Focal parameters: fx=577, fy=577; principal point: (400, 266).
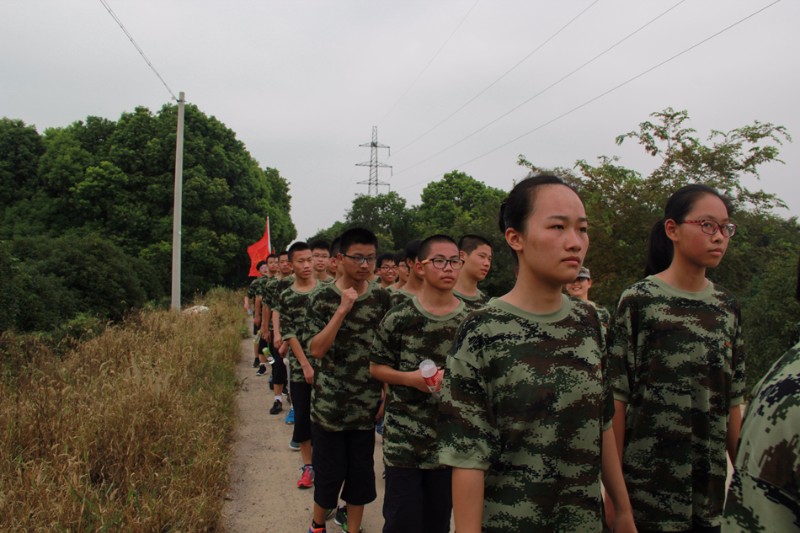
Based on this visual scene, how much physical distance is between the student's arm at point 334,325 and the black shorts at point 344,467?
61cm

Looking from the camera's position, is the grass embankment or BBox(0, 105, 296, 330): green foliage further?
BBox(0, 105, 296, 330): green foliage

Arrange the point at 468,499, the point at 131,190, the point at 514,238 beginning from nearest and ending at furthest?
the point at 468,499 < the point at 514,238 < the point at 131,190

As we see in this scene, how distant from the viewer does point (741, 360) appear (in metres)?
2.57

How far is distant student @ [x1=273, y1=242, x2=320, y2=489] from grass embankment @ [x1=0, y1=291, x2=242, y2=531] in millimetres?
740

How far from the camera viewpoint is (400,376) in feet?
10.7

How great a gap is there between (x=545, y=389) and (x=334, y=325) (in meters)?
2.27

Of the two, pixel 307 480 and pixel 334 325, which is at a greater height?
pixel 334 325

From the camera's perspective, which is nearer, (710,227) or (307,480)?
(710,227)

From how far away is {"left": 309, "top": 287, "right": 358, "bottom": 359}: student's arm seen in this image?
3.90 metres

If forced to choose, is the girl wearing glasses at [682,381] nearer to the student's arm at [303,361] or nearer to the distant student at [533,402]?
the distant student at [533,402]

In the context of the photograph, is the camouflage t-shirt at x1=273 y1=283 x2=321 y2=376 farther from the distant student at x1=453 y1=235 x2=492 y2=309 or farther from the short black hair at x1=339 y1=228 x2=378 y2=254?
the distant student at x1=453 y1=235 x2=492 y2=309

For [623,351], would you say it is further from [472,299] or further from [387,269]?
[387,269]

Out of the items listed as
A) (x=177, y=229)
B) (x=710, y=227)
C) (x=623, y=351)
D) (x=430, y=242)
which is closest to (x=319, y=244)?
(x=430, y=242)

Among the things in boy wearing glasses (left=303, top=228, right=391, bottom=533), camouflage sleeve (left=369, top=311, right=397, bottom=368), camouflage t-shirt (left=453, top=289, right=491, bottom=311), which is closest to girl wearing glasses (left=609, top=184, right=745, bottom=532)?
camouflage sleeve (left=369, top=311, right=397, bottom=368)
